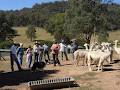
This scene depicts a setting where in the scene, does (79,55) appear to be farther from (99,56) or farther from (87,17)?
(87,17)

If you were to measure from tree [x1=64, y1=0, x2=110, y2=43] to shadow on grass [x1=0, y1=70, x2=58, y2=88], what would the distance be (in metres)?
45.1

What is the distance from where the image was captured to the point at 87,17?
68.8 m

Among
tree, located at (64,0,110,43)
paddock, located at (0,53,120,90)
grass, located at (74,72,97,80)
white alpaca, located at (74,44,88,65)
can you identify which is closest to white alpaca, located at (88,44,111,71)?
paddock, located at (0,53,120,90)

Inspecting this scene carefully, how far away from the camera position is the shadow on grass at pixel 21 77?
2126cm

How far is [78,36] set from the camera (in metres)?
73.4

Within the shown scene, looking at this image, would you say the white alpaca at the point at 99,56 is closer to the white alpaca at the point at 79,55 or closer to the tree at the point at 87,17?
the white alpaca at the point at 79,55

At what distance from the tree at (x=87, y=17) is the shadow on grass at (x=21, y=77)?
4513 centimetres

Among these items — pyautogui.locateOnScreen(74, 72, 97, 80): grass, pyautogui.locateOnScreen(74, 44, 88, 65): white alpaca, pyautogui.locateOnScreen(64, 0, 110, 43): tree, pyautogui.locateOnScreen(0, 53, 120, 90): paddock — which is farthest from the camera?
pyautogui.locateOnScreen(64, 0, 110, 43): tree

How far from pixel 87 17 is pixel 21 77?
47.1m

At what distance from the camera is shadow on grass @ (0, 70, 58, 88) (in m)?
21.3

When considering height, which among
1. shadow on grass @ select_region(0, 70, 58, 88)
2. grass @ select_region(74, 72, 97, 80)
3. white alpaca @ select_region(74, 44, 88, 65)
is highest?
white alpaca @ select_region(74, 44, 88, 65)

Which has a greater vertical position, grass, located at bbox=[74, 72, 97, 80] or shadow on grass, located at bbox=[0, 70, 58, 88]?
grass, located at bbox=[74, 72, 97, 80]

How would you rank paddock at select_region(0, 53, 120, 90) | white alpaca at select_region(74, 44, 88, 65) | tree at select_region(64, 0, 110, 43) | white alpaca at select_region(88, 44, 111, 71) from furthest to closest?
1. tree at select_region(64, 0, 110, 43)
2. white alpaca at select_region(74, 44, 88, 65)
3. white alpaca at select_region(88, 44, 111, 71)
4. paddock at select_region(0, 53, 120, 90)

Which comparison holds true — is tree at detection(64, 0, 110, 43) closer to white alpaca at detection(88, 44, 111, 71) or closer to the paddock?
the paddock
